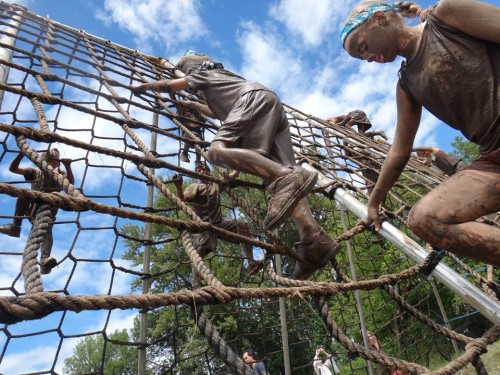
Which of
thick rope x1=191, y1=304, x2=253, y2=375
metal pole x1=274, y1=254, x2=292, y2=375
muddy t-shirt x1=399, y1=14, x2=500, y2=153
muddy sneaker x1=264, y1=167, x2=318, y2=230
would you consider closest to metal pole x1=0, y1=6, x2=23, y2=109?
muddy sneaker x1=264, y1=167, x2=318, y2=230

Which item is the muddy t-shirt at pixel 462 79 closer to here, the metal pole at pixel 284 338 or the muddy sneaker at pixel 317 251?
the muddy sneaker at pixel 317 251

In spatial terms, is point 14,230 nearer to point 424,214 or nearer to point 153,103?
point 153,103

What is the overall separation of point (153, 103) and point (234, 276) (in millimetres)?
10445

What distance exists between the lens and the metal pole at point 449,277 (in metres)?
1.75

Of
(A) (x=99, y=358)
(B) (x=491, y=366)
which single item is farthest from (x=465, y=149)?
(A) (x=99, y=358)

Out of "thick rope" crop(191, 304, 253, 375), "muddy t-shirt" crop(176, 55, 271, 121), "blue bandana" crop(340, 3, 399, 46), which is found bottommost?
"thick rope" crop(191, 304, 253, 375)

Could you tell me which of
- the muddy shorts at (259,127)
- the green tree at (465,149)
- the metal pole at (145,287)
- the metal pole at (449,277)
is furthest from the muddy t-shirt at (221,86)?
the green tree at (465,149)

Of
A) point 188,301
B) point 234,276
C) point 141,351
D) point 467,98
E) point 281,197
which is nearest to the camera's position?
point 188,301

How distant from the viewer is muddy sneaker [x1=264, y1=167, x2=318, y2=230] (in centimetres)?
177

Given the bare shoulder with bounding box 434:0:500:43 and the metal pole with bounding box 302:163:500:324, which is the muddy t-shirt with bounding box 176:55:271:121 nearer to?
the metal pole with bounding box 302:163:500:324

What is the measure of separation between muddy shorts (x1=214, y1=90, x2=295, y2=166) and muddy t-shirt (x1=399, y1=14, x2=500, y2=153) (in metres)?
0.86

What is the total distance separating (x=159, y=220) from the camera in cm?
159

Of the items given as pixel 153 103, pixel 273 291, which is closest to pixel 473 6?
pixel 273 291

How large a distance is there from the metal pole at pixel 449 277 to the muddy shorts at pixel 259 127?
26.6 inches
